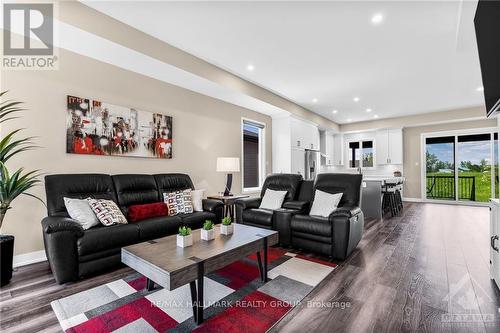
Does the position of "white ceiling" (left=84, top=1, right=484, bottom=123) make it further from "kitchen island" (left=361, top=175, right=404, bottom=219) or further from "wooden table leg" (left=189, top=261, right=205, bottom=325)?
"wooden table leg" (left=189, top=261, right=205, bottom=325)

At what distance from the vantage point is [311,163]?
740 cm

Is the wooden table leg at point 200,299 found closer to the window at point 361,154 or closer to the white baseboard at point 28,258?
the white baseboard at point 28,258

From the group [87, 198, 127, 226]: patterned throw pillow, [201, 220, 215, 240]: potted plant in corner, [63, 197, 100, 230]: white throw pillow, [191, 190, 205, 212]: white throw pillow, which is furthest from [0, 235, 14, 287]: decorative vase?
[191, 190, 205, 212]: white throw pillow

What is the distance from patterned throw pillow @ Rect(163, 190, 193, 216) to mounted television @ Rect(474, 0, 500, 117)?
354cm

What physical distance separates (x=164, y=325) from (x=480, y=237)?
4.95 meters

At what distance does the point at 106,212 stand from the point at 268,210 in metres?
2.15

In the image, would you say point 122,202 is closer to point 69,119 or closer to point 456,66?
point 69,119

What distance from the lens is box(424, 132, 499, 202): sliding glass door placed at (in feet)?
22.9

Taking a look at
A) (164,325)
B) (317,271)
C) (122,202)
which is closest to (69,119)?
(122,202)

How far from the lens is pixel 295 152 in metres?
6.60

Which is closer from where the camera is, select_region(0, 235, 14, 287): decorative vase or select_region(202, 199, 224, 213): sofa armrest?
select_region(0, 235, 14, 287): decorative vase

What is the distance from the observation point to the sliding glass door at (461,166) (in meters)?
6.97

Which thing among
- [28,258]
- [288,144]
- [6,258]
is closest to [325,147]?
[288,144]

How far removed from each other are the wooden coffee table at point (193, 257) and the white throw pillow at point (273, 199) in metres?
1.23
